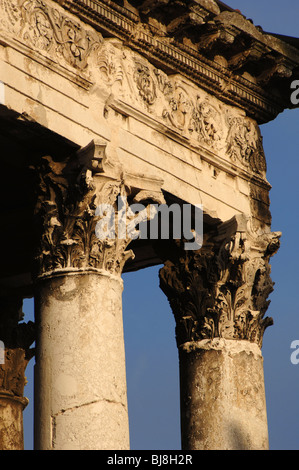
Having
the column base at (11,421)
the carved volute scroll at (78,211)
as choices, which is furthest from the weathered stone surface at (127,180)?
the column base at (11,421)

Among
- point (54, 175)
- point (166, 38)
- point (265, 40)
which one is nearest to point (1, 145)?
point (54, 175)

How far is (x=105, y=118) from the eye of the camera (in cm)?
1975

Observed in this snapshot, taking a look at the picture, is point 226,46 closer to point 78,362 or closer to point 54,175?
point 54,175

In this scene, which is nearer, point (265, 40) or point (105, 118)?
point (105, 118)

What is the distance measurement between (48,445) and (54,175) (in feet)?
12.5

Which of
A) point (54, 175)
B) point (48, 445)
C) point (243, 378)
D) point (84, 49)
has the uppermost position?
point (84, 49)

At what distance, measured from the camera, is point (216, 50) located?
22.0 meters

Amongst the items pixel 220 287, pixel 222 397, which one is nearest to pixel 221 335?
pixel 220 287

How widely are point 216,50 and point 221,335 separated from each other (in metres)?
4.65

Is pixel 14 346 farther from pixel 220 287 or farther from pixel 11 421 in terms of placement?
pixel 220 287

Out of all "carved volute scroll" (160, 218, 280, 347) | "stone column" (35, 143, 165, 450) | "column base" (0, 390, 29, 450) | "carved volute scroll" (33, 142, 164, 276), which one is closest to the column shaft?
"stone column" (35, 143, 165, 450)

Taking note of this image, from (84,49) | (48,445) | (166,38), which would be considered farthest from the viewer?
(166,38)

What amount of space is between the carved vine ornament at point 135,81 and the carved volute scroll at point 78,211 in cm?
135

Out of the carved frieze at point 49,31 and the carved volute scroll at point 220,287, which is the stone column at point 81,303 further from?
the carved volute scroll at point 220,287
